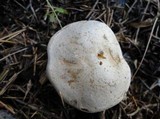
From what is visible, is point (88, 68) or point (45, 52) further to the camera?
point (45, 52)

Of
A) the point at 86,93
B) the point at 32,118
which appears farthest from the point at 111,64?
the point at 32,118

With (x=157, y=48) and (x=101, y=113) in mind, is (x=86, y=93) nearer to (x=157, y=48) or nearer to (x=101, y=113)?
(x=101, y=113)

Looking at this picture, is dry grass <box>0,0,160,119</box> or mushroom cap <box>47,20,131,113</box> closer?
mushroom cap <box>47,20,131,113</box>

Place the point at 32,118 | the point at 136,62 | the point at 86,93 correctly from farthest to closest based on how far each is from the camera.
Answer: the point at 136,62 → the point at 32,118 → the point at 86,93

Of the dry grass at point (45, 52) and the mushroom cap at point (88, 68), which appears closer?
the mushroom cap at point (88, 68)
